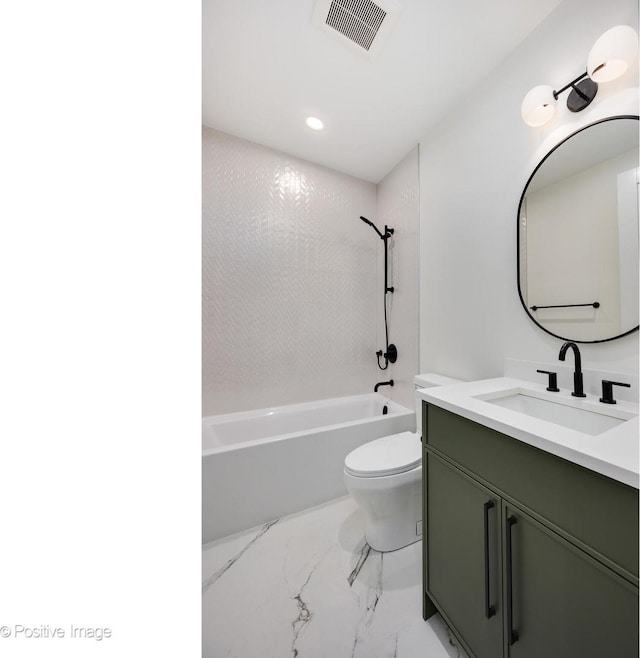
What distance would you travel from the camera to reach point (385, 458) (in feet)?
4.61

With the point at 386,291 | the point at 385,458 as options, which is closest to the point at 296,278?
the point at 386,291

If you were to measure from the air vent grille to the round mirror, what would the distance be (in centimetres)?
101

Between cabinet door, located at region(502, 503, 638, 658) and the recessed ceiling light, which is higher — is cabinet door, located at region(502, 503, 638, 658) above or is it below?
below

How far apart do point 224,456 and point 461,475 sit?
3.97ft

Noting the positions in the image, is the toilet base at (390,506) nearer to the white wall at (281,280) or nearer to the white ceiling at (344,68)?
the white wall at (281,280)

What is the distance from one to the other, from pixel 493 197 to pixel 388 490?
1607 mm

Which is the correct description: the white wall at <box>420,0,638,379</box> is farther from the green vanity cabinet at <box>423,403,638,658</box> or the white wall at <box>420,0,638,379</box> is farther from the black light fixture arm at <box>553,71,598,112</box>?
the green vanity cabinet at <box>423,403,638,658</box>

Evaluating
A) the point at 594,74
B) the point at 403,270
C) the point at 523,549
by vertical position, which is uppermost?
the point at 594,74

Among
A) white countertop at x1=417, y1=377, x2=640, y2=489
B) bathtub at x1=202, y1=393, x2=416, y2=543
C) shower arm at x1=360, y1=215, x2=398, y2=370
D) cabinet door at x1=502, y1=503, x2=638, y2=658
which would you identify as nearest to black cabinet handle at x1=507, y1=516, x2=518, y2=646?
cabinet door at x1=502, y1=503, x2=638, y2=658

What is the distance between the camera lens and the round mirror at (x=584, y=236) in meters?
1.00

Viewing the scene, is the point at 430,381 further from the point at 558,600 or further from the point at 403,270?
the point at 558,600

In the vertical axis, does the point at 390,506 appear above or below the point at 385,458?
below

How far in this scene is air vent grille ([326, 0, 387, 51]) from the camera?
123 centimetres

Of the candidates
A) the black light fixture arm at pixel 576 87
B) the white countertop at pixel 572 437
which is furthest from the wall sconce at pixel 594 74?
the white countertop at pixel 572 437
